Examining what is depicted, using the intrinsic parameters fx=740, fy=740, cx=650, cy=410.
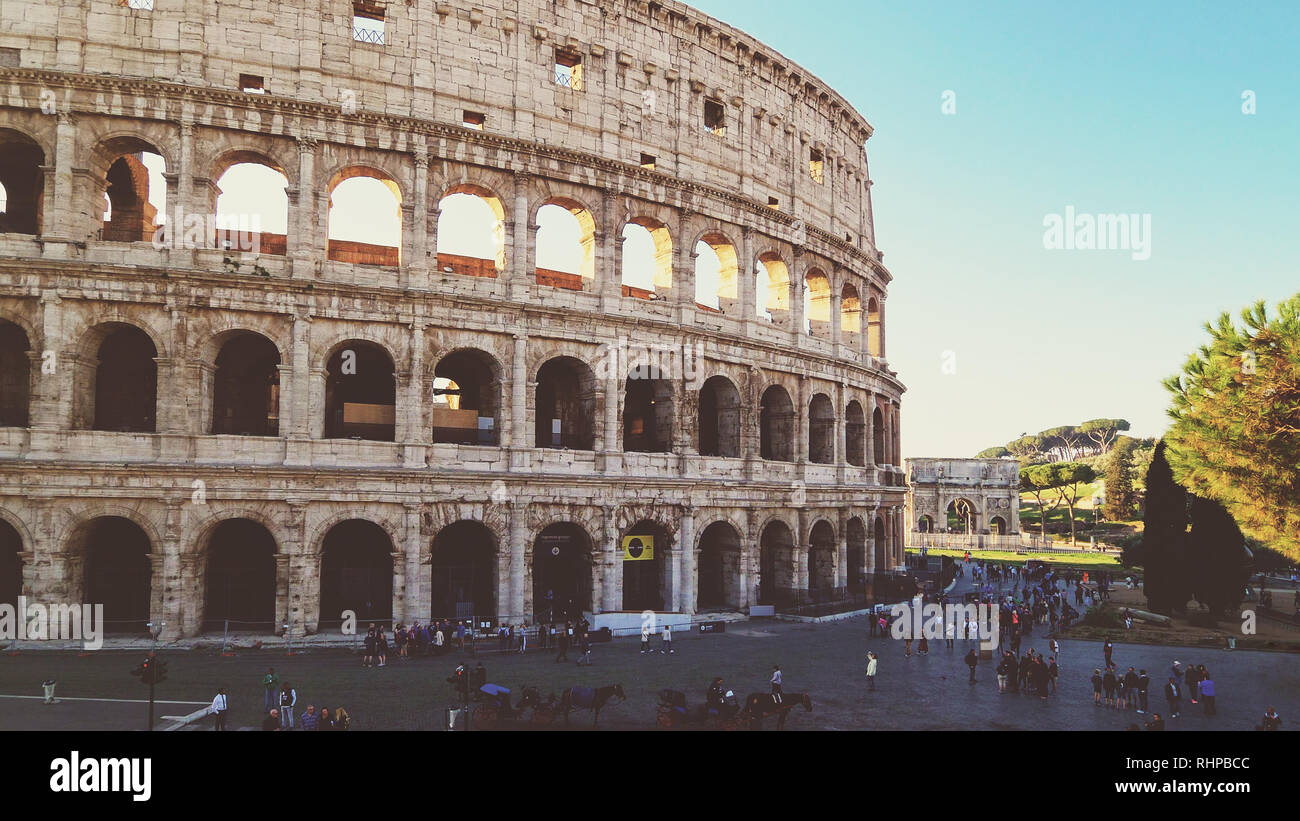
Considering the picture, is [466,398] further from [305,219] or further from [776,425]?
[776,425]

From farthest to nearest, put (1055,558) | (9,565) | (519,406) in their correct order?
(1055,558) < (519,406) < (9,565)

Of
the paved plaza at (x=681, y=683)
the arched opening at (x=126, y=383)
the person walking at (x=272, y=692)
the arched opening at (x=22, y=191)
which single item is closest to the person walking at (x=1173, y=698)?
the paved plaza at (x=681, y=683)

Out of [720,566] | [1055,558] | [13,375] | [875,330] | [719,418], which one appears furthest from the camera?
[1055,558]

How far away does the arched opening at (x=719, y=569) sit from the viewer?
30.4m

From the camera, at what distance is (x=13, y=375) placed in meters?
23.0

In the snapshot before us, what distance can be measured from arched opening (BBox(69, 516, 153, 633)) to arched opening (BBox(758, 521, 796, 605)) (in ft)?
73.7

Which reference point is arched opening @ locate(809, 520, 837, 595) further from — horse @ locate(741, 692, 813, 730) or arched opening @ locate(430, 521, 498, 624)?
horse @ locate(741, 692, 813, 730)

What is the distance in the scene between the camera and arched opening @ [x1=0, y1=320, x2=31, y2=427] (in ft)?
74.9

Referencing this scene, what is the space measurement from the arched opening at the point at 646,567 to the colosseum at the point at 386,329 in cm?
15

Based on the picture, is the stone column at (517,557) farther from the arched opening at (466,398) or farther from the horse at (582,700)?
the horse at (582,700)

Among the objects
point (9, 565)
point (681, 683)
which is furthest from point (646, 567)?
point (9, 565)

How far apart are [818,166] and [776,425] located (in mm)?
13381

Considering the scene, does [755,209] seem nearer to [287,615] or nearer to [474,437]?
[474,437]
